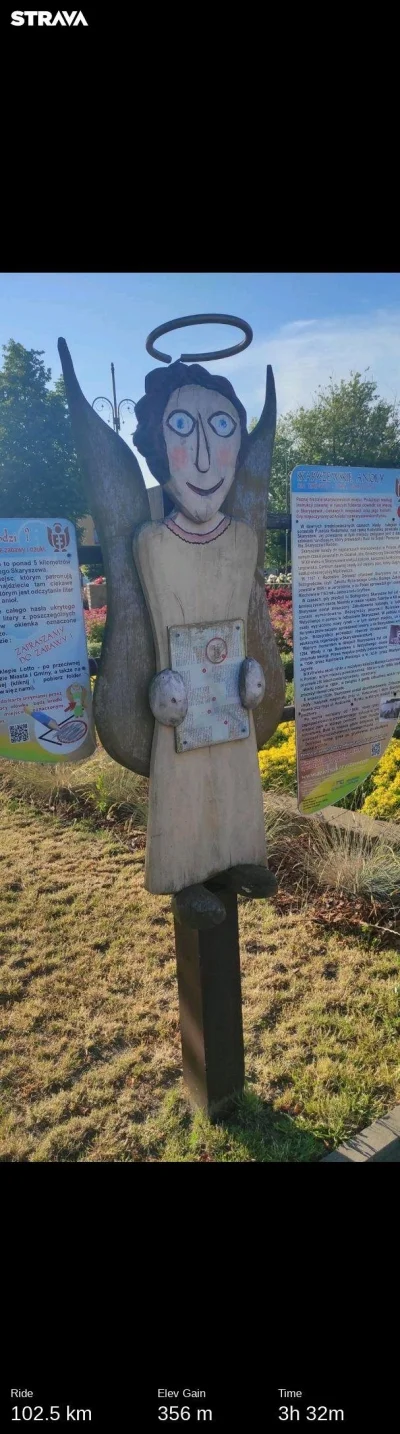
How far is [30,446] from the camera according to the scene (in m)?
14.3

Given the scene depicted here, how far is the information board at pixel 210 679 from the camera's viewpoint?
185 centimetres

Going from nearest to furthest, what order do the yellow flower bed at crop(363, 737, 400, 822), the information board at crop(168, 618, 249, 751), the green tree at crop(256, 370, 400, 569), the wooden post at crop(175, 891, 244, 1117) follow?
the information board at crop(168, 618, 249, 751) → the wooden post at crop(175, 891, 244, 1117) → the yellow flower bed at crop(363, 737, 400, 822) → the green tree at crop(256, 370, 400, 569)

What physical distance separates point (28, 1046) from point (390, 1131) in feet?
4.44

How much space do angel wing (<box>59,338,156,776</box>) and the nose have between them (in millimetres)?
145

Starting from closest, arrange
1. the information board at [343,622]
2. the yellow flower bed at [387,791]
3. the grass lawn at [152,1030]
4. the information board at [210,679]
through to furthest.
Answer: the information board at [210,679], the grass lawn at [152,1030], the information board at [343,622], the yellow flower bed at [387,791]

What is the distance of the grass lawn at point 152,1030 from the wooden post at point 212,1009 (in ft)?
0.33

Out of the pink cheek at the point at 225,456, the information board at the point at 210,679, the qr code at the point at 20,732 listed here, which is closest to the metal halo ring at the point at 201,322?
the pink cheek at the point at 225,456

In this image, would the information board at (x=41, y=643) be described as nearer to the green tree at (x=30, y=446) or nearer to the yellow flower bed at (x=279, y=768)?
the yellow flower bed at (x=279, y=768)

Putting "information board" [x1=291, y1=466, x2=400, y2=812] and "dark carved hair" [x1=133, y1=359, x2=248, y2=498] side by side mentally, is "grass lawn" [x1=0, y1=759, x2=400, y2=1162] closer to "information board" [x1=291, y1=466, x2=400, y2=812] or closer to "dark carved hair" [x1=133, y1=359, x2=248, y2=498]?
"information board" [x1=291, y1=466, x2=400, y2=812]

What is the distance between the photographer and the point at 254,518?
80.3 inches

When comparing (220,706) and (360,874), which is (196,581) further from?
(360,874)

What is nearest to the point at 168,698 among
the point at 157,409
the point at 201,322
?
the point at 157,409

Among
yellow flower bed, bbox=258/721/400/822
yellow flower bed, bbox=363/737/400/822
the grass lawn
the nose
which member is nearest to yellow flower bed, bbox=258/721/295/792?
yellow flower bed, bbox=258/721/400/822

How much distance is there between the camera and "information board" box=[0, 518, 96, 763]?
1743 millimetres
